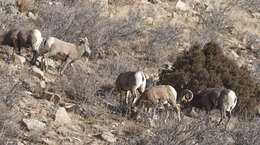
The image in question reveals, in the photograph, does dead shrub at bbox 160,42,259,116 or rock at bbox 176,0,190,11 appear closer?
dead shrub at bbox 160,42,259,116

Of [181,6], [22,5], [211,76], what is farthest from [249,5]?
[22,5]

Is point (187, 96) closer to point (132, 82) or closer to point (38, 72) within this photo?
point (132, 82)

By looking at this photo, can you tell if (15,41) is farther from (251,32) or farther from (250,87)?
(251,32)

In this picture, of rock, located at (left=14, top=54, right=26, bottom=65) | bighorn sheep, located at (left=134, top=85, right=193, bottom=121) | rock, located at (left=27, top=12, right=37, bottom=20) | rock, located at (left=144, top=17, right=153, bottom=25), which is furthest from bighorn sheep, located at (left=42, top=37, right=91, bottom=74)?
rock, located at (left=144, top=17, right=153, bottom=25)

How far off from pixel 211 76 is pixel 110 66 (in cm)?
255

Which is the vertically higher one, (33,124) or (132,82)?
(132,82)

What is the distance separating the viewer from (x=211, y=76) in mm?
10180

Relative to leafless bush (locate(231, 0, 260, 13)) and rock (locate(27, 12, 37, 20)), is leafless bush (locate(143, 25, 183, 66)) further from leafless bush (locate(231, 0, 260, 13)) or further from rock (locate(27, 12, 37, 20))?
leafless bush (locate(231, 0, 260, 13))

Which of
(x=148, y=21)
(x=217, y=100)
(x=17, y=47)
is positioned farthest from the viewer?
(x=148, y=21)

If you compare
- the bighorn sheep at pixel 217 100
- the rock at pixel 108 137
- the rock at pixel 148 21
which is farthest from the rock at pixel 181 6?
the rock at pixel 108 137

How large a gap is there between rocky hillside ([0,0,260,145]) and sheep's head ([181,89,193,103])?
13.6 inches

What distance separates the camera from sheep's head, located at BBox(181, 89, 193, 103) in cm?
894

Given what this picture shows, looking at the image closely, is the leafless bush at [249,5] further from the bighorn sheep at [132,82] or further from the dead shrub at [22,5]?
the bighorn sheep at [132,82]

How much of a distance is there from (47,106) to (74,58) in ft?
10.4
